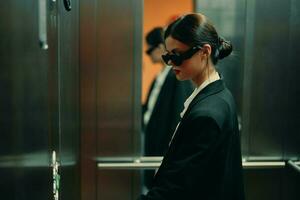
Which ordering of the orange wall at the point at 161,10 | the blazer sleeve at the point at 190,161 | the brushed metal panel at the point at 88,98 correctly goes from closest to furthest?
the blazer sleeve at the point at 190,161 < the brushed metal panel at the point at 88,98 < the orange wall at the point at 161,10

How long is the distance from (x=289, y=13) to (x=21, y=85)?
74.7 inches

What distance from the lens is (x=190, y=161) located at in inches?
66.5

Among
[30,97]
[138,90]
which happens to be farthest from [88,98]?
[30,97]

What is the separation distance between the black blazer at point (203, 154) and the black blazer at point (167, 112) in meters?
0.97

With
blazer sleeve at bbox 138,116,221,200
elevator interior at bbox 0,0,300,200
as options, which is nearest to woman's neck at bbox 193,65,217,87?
blazer sleeve at bbox 138,116,221,200

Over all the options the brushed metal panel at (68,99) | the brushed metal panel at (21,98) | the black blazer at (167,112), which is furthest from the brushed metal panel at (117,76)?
the brushed metal panel at (21,98)

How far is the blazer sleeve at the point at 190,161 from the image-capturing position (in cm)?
167

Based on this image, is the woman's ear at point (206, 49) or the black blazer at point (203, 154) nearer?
the black blazer at point (203, 154)

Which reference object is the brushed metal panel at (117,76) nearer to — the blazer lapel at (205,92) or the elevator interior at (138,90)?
the elevator interior at (138,90)

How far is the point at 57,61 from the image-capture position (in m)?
1.67

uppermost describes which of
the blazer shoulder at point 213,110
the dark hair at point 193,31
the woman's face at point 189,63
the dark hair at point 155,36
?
the dark hair at point 193,31

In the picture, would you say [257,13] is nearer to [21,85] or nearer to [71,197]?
[71,197]

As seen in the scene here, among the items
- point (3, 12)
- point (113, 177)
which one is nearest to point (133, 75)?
point (113, 177)

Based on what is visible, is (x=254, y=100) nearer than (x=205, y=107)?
No
